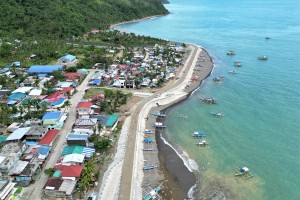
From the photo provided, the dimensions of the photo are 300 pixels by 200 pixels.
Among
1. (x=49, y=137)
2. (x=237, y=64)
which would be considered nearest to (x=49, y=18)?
(x=237, y=64)

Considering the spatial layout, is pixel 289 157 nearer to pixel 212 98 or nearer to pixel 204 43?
pixel 212 98

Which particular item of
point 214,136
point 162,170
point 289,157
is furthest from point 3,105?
point 289,157

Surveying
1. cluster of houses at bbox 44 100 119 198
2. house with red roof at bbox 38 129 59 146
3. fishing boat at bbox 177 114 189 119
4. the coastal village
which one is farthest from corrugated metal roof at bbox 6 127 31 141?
fishing boat at bbox 177 114 189 119

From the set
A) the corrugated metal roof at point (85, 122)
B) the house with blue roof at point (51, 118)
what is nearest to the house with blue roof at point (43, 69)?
the house with blue roof at point (51, 118)

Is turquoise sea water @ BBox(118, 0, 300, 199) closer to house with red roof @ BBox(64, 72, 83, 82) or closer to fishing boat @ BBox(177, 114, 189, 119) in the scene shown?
fishing boat @ BBox(177, 114, 189, 119)

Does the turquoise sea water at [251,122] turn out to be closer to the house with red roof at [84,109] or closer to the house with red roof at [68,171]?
the house with red roof at [84,109]
